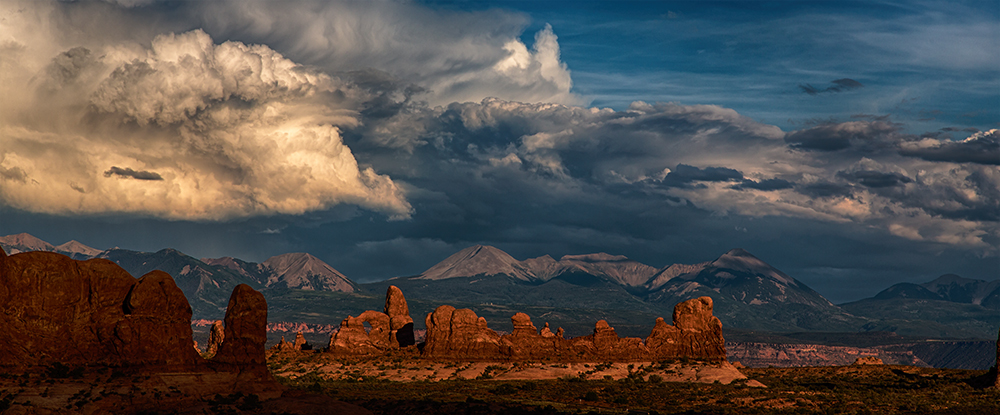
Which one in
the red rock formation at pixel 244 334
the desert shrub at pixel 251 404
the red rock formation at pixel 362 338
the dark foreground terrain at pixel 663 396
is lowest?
the dark foreground terrain at pixel 663 396

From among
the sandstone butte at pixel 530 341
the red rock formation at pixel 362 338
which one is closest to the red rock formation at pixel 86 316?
the sandstone butte at pixel 530 341

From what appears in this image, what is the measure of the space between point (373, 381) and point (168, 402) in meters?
52.8

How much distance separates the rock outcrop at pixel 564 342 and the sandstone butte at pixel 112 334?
58506 millimetres

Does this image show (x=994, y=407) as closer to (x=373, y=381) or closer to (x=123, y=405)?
(x=373, y=381)

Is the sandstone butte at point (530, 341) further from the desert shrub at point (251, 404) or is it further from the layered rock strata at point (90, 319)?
the desert shrub at point (251, 404)

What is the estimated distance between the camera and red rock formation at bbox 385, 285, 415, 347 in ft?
465

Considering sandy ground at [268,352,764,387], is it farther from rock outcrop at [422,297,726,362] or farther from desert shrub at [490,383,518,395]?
desert shrub at [490,383,518,395]

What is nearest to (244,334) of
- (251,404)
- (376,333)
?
(251,404)

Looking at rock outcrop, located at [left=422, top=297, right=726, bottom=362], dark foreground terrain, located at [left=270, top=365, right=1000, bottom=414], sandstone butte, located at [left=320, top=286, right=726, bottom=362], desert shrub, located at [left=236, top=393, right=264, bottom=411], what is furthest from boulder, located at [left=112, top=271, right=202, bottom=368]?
rock outcrop, located at [left=422, top=297, right=726, bottom=362]

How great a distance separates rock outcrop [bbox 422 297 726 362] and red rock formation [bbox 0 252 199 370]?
208 feet

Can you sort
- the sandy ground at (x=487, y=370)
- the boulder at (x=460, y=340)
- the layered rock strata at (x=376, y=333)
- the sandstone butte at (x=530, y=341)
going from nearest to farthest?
the sandy ground at (x=487, y=370)
the boulder at (x=460, y=340)
the sandstone butte at (x=530, y=341)
the layered rock strata at (x=376, y=333)

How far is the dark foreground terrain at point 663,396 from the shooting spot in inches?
3654

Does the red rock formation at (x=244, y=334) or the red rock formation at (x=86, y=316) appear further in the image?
the red rock formation at (x=244, y=334)

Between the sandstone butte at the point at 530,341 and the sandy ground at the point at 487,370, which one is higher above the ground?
the sandstone butte at the point at 530,341
